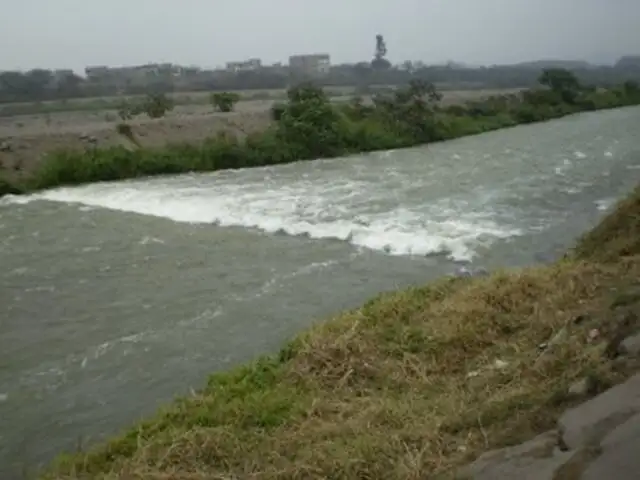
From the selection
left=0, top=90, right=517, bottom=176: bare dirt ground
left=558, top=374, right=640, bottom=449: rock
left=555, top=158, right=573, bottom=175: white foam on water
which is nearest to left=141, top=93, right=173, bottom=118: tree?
left=0, top=90, right=517, bottom=176: bare dirt ground

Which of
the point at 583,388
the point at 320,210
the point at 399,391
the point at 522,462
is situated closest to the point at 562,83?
the point at 320,210

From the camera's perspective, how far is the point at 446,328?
19.3 ft

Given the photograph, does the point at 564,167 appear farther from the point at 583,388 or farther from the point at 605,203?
the point at 583,388

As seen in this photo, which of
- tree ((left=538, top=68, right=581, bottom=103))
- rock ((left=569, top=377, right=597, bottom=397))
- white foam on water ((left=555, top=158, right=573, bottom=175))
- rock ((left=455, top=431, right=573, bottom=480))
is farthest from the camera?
tree ((left=538, top=68, right=581, bottom=103))

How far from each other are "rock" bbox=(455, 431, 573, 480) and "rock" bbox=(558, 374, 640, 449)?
3.1 inches

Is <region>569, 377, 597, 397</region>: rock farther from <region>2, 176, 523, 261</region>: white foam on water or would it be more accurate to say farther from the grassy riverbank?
the grassy riverbank

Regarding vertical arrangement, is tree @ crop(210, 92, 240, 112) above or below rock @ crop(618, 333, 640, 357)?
above

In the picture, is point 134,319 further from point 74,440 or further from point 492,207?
point 492,207

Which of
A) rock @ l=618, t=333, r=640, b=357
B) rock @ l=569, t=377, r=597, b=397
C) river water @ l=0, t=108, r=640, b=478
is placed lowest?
river water @ l=0, t=108, r=640, b=478

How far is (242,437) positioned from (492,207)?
11.8m

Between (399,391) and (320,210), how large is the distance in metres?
11.3

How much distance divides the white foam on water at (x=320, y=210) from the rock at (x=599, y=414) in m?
7.96

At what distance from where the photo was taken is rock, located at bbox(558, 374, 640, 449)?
3121 millimetres

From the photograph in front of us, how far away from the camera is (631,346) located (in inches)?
156
